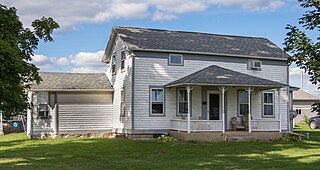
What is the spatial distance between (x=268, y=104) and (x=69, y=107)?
12198 mm

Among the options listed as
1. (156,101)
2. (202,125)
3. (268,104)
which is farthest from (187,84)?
(268,104)

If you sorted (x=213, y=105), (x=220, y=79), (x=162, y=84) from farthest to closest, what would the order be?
(x=213, y=105) < (x=162, y=84) < (x=220, y=79)

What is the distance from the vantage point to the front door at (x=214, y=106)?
977 inches

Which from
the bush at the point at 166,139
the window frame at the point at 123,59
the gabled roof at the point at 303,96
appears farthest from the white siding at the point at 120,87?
the gabled roof at the point at 303,96

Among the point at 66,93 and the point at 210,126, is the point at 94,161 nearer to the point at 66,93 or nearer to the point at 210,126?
the point at 210,126

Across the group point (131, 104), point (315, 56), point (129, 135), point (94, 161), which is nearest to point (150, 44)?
point (131, 104)

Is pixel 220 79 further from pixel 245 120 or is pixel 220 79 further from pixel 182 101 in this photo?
pixel 245 120

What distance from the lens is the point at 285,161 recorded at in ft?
48.0

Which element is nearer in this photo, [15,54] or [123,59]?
[15,54]

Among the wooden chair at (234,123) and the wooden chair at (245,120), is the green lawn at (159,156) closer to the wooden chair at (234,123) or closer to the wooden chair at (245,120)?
the wooden chair at (234,123)

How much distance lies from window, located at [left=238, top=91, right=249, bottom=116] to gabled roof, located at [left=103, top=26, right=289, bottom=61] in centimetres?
234

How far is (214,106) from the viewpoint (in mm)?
24938

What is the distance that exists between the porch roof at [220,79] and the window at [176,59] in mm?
909

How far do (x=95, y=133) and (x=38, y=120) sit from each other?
3513mm
